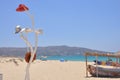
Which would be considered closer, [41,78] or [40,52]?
[41,78]

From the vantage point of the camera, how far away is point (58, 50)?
545ft

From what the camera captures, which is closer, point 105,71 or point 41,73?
point 41,73

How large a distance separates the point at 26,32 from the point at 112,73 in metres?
12.9

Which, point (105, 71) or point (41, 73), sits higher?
point (105, 71)

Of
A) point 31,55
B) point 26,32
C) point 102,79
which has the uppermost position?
point 26,32

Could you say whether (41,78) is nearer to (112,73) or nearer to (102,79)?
(102,79)

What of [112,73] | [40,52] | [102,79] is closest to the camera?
[102,79]

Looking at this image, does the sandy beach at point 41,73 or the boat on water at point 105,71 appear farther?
the boat on water at point 105,71

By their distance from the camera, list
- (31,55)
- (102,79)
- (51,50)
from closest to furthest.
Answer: (31,55) → (102,79) → (51,50)

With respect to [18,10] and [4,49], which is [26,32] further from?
[4,49]

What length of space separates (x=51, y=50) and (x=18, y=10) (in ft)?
503

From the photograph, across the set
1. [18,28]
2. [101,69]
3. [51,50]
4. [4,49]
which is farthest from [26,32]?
[51,50]

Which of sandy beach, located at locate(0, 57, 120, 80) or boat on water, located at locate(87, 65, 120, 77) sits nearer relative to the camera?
sandy beach, located at locate(0, 57, 120, 80)

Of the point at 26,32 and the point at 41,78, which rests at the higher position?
the point at 26,32
